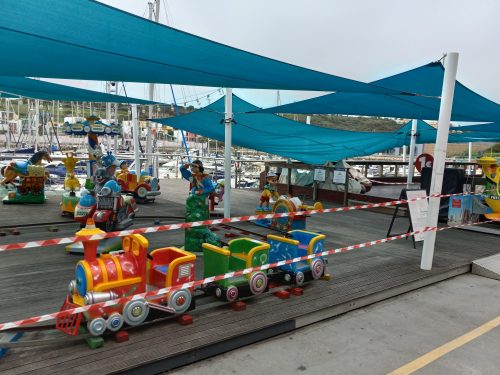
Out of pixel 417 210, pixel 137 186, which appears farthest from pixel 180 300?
pixel 137 186

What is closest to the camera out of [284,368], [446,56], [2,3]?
[2,3]

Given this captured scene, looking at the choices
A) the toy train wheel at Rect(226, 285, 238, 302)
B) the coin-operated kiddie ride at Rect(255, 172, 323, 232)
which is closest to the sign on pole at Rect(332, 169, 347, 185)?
the coin-operated kiddie ride at Rect(255, 172, 323, 232)

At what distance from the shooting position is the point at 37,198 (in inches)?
422

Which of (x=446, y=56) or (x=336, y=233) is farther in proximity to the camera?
(x=336, y=233)

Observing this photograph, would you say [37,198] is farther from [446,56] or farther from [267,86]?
[446,56]

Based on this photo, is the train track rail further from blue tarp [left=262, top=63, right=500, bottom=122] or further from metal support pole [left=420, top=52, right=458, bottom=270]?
blue tarp [left=262, top=63, right=500, bottom=122]

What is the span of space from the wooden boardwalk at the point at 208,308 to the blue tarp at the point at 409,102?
264cm

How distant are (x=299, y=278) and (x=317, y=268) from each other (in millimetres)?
318

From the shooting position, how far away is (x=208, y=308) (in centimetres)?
410

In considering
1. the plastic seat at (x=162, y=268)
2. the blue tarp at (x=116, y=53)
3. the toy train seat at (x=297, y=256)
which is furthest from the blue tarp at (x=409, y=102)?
the plastic seat at (x=162, y=268)

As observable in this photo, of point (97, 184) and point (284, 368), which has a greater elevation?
point (97, 184)

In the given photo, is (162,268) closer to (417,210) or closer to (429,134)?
(417,210)

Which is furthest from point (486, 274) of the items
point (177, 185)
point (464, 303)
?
point (177, 185)

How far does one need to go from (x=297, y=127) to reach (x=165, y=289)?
730 centimetres
